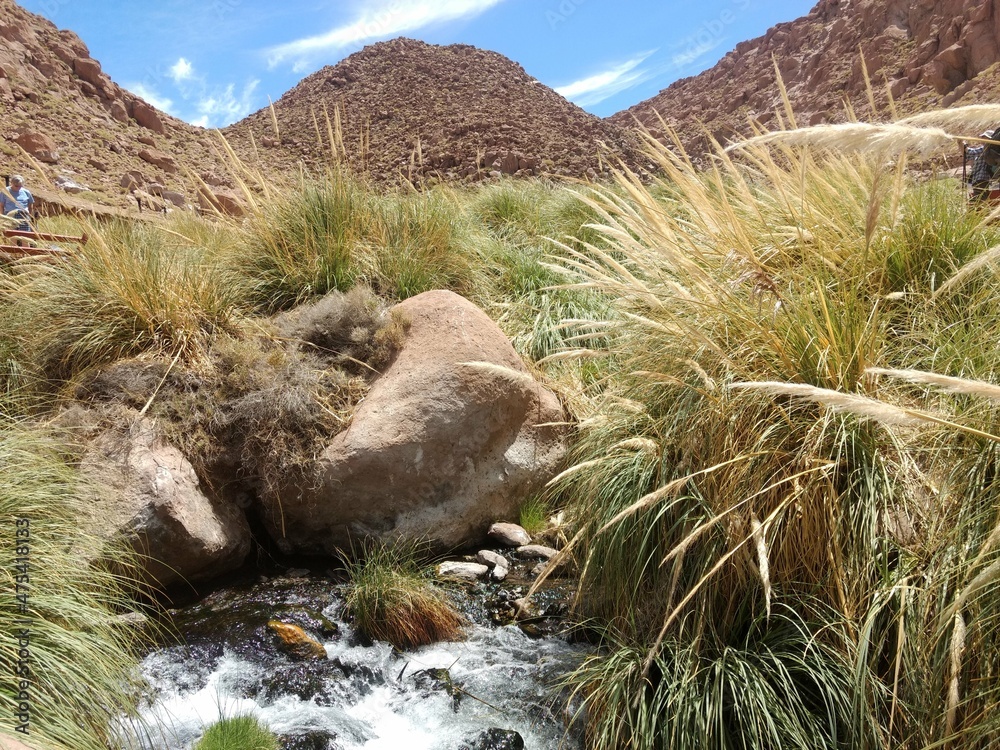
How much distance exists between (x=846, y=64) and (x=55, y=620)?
164ft

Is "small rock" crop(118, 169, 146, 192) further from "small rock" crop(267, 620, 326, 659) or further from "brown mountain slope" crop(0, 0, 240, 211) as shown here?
"small rock" crop(267, 620, 326, 659)

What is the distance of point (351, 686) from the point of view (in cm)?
345

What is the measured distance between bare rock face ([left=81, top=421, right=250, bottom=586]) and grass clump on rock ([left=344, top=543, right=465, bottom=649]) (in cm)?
93

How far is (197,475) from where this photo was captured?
4449 millimetres

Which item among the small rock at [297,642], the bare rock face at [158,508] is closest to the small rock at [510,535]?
the small rock at [297,642]

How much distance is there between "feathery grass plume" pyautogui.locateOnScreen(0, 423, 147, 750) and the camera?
236 cm

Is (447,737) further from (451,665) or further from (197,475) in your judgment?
(197,475)

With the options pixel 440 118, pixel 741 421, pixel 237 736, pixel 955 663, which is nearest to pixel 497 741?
pixel 237 736

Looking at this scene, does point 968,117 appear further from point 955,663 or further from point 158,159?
point 158,159

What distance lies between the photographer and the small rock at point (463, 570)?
173 inches

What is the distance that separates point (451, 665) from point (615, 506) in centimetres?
123

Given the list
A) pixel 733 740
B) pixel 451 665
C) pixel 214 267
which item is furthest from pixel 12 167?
pixel 733 740

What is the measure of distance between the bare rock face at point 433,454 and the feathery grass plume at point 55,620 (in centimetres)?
145

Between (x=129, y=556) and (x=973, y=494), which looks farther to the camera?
(x=129, y=556)
